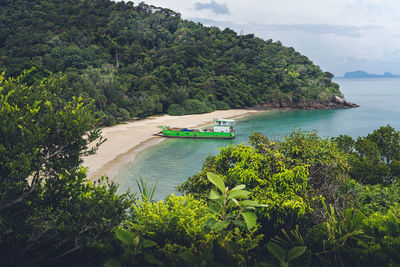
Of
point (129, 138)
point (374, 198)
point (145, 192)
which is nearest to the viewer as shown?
point (374, 198)

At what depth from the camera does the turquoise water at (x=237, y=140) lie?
26906 millimetres

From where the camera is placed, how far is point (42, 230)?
26.5 ft

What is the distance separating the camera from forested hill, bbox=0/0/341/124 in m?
60.7

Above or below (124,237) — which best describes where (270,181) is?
below

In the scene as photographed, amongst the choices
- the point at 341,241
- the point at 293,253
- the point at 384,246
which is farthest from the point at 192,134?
the point at 293,253

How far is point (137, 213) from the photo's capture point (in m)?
10.3

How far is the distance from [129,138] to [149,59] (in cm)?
4163

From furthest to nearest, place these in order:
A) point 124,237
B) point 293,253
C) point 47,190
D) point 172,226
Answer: point 47,190 < point 172,226 < point 124,237 < point 293,253

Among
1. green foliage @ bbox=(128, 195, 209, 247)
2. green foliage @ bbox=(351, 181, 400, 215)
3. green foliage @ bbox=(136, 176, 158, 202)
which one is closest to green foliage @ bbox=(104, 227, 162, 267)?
green foliage @ bbox=(128, 195, 209, 247)

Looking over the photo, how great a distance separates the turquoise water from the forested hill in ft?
41.1

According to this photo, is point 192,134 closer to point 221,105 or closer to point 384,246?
point 221,105

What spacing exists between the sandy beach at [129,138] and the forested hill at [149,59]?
→ 3.05 m

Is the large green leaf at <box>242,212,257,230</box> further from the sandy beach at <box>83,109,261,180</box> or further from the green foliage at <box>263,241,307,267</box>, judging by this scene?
the sandy beach at <box>83,109,261,180</box>

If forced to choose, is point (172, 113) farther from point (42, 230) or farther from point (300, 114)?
point (42, 230)
